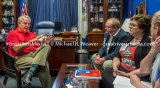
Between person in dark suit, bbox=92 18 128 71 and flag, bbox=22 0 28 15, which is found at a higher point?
flag, bbox=22 0 28 15

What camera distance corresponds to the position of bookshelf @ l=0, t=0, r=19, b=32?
6.45 meters

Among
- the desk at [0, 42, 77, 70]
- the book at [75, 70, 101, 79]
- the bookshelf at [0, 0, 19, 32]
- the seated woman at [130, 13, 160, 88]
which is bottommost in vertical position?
the desk at [0, 42, 77, 70]

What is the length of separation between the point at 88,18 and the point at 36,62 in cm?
353

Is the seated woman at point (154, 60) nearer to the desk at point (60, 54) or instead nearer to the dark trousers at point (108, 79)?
the dark trousers at point (108, 79)

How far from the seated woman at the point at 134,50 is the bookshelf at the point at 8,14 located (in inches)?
174

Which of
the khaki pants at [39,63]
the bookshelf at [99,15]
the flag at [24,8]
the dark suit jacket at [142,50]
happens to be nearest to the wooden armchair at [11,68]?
the khaki pants at [39,63]

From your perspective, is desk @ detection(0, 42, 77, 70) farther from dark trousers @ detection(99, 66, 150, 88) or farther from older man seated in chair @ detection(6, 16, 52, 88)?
dark trousers @ detection(99, 66, 150, 88)

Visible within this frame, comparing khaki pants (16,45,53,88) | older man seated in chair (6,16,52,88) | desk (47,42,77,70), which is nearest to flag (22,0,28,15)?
desk (47,42,77,70)

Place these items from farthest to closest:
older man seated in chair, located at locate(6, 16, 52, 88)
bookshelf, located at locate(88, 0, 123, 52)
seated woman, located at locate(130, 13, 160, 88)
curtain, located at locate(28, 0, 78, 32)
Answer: curtain, located at locate(28, 0, 78, 32) → bookshelf, located at locate(88, 0, 123, 52) → older man seated in chair, located at locate(6, 16, 52, 88) → seated woman, located at locate(130, 13, 160, 88)

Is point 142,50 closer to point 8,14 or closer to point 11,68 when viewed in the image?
point 11,68

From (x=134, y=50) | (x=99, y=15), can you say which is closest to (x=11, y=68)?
(x=134, y=50)

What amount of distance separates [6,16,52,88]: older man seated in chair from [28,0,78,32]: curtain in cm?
330

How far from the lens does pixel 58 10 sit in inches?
268

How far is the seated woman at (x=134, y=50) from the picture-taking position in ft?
8.10
